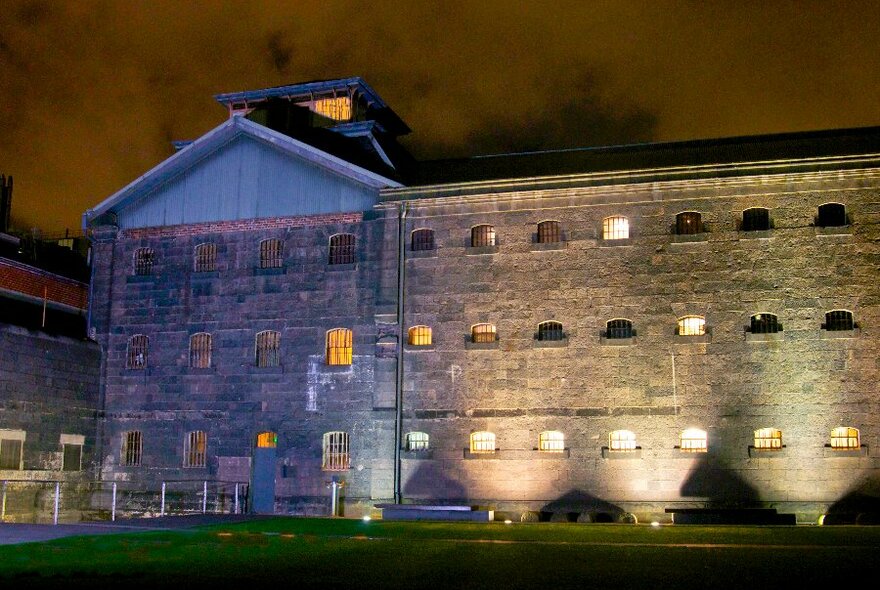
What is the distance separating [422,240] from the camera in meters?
32.2

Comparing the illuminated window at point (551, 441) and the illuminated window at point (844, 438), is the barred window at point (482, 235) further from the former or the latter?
the illuminated window at point (844, 438)

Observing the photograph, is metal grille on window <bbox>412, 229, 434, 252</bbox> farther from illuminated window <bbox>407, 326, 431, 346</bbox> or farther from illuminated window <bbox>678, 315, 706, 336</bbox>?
illuminated window <bbox>678, 315, 706, 336</bbox>

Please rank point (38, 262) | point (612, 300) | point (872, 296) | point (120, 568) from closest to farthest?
point (120, 568), point (872, 296), point (612, 300), point (38, 262)

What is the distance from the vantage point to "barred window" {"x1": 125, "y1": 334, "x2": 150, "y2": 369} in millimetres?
34438

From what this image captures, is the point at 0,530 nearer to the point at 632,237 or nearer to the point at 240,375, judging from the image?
the point at 240,375

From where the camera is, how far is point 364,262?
1272 inches

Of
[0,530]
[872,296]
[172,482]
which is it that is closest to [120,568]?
[0,530]

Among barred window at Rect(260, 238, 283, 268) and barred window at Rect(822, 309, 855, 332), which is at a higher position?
barred window at Rect(260, 238, 283, 268)

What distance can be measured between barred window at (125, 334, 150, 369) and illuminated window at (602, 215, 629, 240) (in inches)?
635

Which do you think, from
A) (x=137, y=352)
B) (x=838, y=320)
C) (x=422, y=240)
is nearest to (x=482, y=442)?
(x=422, y=240)

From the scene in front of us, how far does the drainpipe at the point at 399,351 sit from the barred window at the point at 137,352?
9357mm

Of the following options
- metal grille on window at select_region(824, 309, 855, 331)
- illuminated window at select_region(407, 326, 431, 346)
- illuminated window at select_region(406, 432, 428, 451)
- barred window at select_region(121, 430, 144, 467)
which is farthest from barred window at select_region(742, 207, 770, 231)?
barred window at select_region(121, 430, 144, 467)

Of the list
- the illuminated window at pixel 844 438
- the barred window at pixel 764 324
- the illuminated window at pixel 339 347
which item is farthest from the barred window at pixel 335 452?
the illuminated window at pixel 844 438

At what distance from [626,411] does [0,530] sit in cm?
1730
